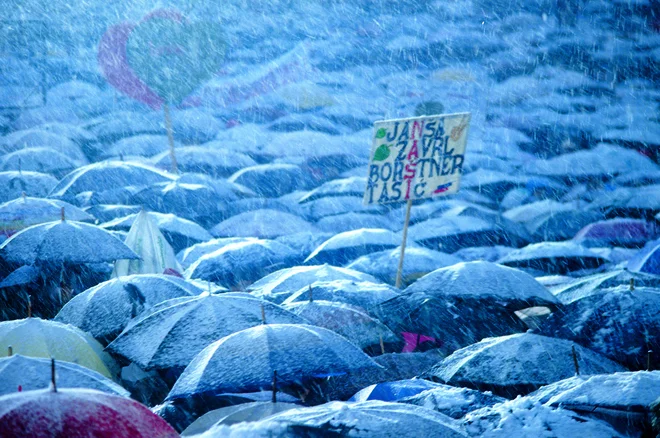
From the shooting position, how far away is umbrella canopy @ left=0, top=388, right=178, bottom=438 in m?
2.53

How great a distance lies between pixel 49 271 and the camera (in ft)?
24.1

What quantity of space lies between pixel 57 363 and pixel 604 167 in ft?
40.2

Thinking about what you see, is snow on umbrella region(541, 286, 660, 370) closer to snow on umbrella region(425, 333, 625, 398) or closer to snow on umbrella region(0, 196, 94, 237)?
snow on umbrella region(425, 333, 625, 398)

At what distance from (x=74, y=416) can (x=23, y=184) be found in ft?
30.4

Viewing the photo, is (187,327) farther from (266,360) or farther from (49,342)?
(266,360)

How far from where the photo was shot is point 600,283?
6.73 m

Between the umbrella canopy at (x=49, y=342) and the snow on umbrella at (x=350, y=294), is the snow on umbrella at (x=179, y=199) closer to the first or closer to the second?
the snow on umbrella at (x=350, y=294)

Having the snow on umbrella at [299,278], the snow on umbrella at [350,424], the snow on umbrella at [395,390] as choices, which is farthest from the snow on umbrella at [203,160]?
the snow on umbrella at [350,424]

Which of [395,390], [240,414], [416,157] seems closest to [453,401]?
[395,390]

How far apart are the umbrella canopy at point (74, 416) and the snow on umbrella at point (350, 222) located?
831 centimetres

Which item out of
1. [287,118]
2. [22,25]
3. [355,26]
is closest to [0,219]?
[287,118]

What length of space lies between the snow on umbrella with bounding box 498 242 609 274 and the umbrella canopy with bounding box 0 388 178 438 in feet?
23.3

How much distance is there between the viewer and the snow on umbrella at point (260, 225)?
419 inches

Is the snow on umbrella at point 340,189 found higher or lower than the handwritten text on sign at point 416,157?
lower
